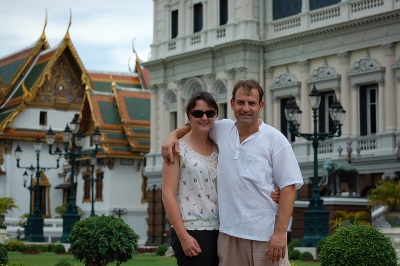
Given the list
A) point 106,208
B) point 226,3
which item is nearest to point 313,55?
point 226,3

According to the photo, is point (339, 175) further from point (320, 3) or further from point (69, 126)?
point (69, 126)

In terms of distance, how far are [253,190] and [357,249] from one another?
4.97 metres

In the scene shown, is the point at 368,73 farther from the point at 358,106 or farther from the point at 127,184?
the point at 127,184

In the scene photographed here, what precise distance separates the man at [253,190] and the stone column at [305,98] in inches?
1193

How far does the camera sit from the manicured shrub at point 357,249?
11.4 metres

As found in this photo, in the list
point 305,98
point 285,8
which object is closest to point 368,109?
point 305,98

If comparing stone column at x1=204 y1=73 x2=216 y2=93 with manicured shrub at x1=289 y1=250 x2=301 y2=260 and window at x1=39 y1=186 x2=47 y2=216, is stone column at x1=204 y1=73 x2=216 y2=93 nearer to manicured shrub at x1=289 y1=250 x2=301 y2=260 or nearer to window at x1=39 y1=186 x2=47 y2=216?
manicured shrub at x1=289 y1=250 x2=301 y2=260

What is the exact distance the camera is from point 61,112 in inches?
2360

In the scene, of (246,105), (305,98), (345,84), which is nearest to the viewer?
(246,105)

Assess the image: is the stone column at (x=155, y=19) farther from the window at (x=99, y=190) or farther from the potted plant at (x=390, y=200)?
the potted plant at (x=390, y=200)

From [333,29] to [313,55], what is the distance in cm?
165

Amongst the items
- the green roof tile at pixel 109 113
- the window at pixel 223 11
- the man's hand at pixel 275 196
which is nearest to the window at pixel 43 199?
the green roof tile at pixel 109 113

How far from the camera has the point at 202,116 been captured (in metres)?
6.98

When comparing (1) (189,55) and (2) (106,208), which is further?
(2) (106,208)
